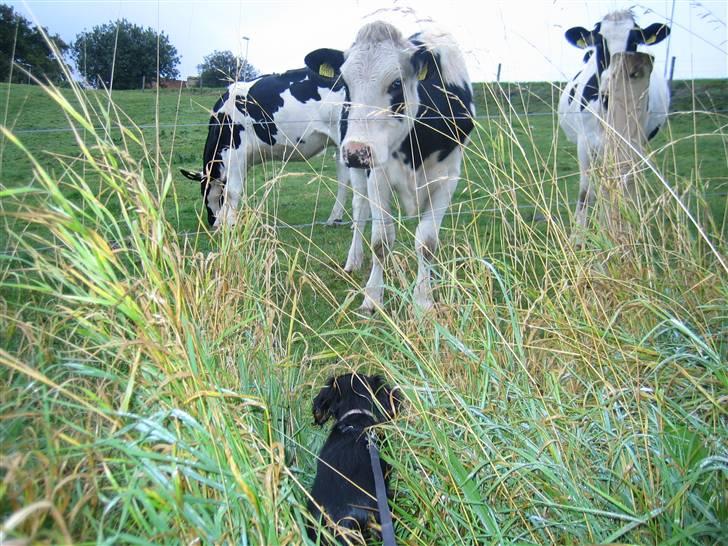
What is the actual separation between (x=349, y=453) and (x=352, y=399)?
0.93ft

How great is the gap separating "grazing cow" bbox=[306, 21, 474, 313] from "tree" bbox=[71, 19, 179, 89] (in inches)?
48.8

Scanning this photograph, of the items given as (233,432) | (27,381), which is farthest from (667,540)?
(27,381)

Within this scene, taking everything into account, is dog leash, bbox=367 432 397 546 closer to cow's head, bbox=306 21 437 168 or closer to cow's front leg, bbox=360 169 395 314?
cow's front leg, bbox=360 169 395 314

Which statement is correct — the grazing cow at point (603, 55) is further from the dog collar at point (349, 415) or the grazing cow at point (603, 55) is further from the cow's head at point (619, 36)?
the dog collar at point (349, 415)

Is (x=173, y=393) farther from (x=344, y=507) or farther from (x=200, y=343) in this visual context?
(x=344, y=507)

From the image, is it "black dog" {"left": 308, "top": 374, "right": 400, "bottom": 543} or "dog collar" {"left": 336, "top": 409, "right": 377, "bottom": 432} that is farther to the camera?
"dog collar" {"left": 336, "top": 409, "right": 377, "bottom": 432}

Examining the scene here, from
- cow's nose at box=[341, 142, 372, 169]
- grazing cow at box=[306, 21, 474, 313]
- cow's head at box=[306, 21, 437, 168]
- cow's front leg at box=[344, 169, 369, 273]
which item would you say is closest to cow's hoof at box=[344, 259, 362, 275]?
cow's front leg at box=[344, 169, 369, 273]

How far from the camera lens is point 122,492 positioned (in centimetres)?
141

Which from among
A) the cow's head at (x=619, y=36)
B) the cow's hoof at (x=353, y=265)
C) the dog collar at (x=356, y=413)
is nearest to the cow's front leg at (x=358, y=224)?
the cow's hoof at (x=353, y=265)

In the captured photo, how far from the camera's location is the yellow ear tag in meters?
5.07

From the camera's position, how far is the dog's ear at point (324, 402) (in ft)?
7.92

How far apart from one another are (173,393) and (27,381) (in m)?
0.37

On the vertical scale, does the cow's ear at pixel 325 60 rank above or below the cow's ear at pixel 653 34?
below

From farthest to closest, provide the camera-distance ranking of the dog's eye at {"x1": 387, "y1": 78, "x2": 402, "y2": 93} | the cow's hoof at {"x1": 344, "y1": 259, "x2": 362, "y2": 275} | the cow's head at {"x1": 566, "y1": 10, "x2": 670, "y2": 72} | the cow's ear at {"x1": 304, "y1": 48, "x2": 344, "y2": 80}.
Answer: the cow's hoof at {"x1": 344, "y1": 259, "x2": 362, "y2": 275}
the cow's head at {"x1": 566, "y1": 10, "x2": 670, "y2": 72}
the cow's ear at {"x1": 304, "y1": 48, "x2": 344, "y2": 80}
the dog's eye at {"x1": 387, "y1": 78, "x2": 402, "y2": 93}
